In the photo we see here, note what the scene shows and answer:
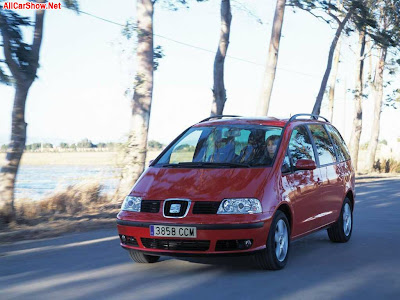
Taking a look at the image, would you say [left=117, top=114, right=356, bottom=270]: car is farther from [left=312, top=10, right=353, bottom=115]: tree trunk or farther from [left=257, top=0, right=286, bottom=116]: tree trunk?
[left=312, top=10, right=353, bottom=115]: tree trunk

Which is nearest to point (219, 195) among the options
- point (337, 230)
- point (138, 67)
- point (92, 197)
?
point (337, 230)

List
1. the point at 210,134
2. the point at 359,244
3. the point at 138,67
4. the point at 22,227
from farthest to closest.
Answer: the point at 138,67, the point at 22,227, the point at 359,244, the point at 210,134

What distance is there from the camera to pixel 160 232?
7363 mm

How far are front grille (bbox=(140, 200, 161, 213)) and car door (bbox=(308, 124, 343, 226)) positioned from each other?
91.1 inches

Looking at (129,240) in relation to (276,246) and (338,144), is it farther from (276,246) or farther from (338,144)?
(338,144)

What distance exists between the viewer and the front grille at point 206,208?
23.9 feet

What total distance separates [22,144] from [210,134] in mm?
4487

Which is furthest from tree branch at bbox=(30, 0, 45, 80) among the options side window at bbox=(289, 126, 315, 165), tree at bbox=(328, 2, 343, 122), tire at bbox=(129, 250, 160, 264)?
tree at bbox=(328, 2, 343, 122)

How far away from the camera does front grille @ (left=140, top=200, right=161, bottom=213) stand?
7.50 metres

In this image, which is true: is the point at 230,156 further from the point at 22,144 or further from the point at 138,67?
the point at 138,67

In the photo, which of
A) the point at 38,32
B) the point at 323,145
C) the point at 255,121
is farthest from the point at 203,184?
the point at 38,32

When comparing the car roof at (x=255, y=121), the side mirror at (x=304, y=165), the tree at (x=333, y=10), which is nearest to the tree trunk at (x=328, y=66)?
the tree at (x=333, y=10)

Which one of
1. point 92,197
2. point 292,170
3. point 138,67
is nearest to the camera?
point 292,170

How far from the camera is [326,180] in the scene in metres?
9.35
